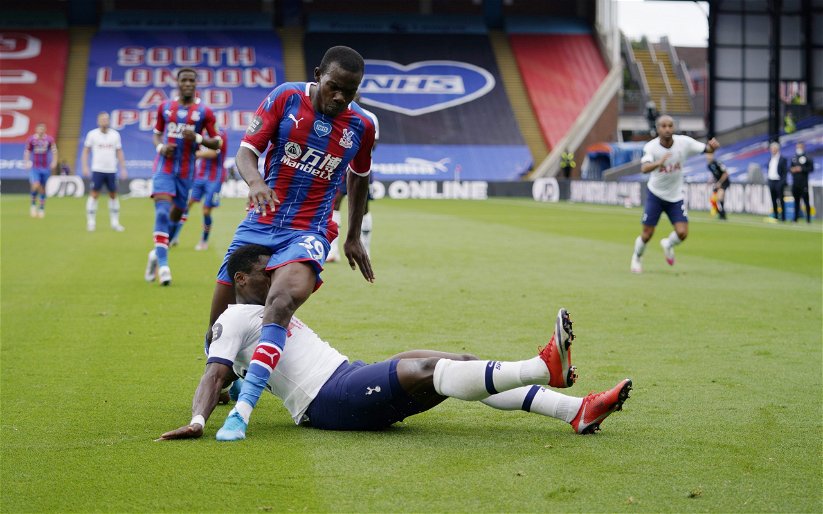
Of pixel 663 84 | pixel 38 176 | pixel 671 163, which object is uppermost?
pixel 663 84

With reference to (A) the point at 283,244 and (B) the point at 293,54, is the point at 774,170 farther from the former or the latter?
(B) the point at 293,54

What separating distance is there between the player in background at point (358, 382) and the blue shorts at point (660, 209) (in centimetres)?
1082

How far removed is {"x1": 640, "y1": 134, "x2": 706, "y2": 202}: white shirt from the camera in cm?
1612

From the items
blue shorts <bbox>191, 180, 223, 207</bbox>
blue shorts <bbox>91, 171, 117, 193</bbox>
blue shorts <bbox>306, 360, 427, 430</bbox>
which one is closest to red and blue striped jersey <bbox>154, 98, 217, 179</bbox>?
blue shorts <bbox>191, 180, 223, 207</bbox>

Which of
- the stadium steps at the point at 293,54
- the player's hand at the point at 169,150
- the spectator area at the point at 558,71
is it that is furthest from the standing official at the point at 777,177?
the stadium steps at the point at 293,54

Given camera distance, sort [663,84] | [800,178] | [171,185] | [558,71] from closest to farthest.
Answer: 1. [171,185]
2. [800,178]
3. [558,71]
4. [663,84]

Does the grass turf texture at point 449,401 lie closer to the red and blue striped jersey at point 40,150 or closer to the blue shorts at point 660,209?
the blue shorts at point 660,209

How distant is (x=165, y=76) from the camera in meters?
57.1

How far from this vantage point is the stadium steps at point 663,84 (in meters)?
74.7

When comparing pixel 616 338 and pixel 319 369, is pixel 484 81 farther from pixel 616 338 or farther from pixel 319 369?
pixel 319 369

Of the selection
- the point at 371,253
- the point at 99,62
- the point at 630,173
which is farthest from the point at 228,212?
the point at 99,62

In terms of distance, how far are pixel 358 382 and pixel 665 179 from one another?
37.6 ft

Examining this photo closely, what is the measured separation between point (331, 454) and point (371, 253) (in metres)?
14.0

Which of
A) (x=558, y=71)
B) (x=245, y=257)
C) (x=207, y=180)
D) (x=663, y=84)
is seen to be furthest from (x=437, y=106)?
(x=245, y=257)
